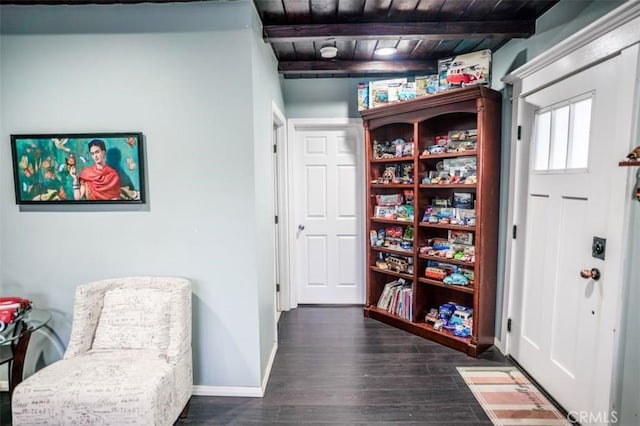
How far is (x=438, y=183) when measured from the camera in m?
2.68

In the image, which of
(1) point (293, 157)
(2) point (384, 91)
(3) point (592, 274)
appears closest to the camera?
(3) point (592, 274)

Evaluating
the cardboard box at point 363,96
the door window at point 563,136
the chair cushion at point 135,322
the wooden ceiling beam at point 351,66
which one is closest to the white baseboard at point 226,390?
the chair cushion at point 135,322

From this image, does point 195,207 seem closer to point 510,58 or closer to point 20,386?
point 20,386

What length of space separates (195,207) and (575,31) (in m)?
2.42

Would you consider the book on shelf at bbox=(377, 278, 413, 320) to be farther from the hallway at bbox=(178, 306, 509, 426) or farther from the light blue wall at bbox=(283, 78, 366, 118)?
the light blue wall at bbox=(283, 78, 366, 118)

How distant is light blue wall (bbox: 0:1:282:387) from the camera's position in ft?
6.25

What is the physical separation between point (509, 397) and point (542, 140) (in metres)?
1.65

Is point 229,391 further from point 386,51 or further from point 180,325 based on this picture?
point 386,51

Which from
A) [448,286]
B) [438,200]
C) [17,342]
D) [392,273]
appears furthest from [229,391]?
[438,200]

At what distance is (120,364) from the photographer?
65.5 inches

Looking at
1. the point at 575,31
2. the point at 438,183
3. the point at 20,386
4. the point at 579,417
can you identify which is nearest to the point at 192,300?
the point at 20,386

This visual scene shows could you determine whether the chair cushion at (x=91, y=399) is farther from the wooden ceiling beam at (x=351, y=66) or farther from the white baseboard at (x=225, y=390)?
the wooden ceiling beam at (x=351, y=66)

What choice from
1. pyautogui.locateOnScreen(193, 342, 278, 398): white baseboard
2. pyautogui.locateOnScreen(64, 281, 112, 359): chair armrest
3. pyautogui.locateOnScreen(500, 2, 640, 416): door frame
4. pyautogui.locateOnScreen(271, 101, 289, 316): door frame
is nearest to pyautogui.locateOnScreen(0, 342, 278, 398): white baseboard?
pyautogui.locateOnScreen(193, 342, 278, 398): white baseboard

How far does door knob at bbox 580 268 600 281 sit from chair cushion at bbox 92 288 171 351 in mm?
2237
